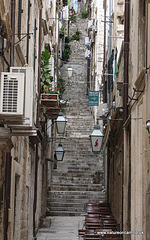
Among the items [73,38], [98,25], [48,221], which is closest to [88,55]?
[98,25]

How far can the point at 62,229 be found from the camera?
1931 cm

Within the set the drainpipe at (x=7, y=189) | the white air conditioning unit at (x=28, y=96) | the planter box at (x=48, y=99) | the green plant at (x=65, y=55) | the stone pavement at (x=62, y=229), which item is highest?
the white air conditioning unit at (x=28, y=96)

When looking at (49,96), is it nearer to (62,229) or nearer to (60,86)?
(62,229)

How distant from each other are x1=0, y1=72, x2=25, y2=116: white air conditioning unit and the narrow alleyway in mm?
9902

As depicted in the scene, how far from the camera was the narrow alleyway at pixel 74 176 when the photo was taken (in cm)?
2075

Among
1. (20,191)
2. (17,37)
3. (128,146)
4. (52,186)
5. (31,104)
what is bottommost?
(52,186)

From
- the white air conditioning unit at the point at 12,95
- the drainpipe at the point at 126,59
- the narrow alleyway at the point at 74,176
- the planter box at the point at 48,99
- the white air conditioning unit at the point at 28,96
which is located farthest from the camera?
the narrow alleyway at the point at 74,176

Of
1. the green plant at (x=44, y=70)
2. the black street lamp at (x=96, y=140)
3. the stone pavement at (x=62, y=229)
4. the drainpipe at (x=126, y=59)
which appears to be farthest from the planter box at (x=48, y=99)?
the stone pavement at (x=62, y=229)

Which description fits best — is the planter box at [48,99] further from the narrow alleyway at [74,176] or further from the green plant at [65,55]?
the green plant at [65,55]

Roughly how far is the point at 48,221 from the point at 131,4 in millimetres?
9463

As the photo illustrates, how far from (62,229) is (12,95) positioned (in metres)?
11.8

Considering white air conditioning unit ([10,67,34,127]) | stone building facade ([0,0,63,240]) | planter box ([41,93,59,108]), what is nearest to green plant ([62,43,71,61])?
stone building facade ([0,0,63,240])

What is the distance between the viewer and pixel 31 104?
928 cm

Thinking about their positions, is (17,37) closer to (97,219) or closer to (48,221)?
(97,219)
